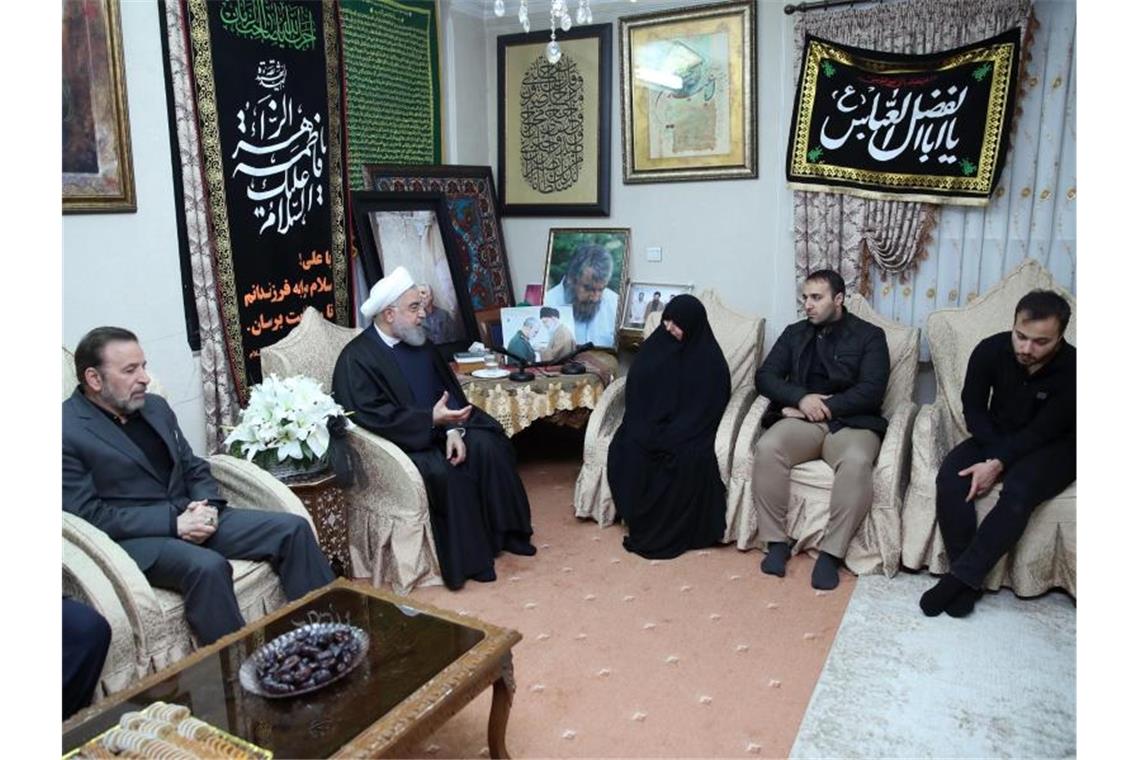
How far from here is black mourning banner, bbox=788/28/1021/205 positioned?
4.00 metres

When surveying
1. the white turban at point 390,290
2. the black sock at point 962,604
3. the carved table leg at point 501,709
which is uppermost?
the white turban at point 390,290

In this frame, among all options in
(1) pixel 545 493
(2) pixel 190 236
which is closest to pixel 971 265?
(1) pixel 545 493

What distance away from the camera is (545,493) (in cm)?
462

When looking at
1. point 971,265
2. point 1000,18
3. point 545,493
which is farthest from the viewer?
point 545,493

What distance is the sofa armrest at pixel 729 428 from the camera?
383 cm

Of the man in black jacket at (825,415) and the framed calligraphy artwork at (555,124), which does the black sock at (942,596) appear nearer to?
the man in black jacket at (825,415)

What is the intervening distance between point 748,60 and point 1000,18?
1226 mm

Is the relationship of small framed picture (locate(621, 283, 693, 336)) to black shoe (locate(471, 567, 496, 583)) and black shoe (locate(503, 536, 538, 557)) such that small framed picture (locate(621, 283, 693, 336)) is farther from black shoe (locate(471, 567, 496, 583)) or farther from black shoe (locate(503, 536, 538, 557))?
black shoe (locate(471, 567, 496, 583))

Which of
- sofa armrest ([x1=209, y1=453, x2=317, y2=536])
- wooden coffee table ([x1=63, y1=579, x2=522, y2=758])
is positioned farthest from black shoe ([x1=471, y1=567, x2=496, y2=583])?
wooden coffee table ([x1=63, y1=579, x2=522, y2=758])

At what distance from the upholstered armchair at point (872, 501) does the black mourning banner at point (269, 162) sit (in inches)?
84.9

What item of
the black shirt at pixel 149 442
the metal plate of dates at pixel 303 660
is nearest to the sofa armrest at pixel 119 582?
the black shirt at pixel 149 442

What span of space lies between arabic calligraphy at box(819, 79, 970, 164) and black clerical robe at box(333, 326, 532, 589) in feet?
7.70

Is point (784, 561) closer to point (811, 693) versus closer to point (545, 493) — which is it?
point (811, 693)

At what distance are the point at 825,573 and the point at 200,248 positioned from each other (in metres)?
2.93
